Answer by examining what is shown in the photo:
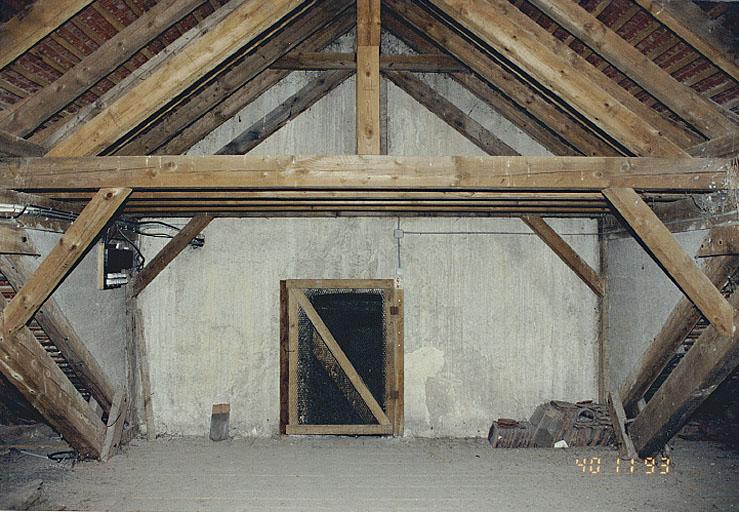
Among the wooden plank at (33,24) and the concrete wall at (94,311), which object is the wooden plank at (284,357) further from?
the wooden plank at (33,24)

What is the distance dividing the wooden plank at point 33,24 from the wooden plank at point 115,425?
3535mm

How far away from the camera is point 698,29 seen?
10.4ft

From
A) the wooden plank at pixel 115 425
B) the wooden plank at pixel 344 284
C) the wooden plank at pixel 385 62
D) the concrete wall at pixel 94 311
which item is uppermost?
the wooden plank at pixel 385 62

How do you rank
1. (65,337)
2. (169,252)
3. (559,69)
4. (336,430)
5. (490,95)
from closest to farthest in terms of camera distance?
(559,69) → (65,337) → (490,95) → (169,252) → (336,430)

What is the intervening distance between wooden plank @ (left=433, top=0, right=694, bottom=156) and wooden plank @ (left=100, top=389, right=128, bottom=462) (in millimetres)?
4700

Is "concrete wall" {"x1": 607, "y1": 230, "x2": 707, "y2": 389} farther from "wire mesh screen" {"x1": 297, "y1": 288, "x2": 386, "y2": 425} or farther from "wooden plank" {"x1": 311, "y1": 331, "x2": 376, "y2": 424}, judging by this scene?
"wooden plank" {"x1": 311, "y1": 331, "x2": 376, "y2": 424}

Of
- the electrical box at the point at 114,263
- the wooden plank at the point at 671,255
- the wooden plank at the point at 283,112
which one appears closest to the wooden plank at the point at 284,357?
the wooden plank at the point at 283,112

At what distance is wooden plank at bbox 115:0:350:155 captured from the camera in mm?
4922

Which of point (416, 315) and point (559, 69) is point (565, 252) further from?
point (559, 69)

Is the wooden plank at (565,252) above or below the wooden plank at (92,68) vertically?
below

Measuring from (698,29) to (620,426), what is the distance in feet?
12.4

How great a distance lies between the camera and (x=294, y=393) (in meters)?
6.18

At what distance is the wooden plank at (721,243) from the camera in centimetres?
390

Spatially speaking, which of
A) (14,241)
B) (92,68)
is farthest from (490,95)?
(14,241)
